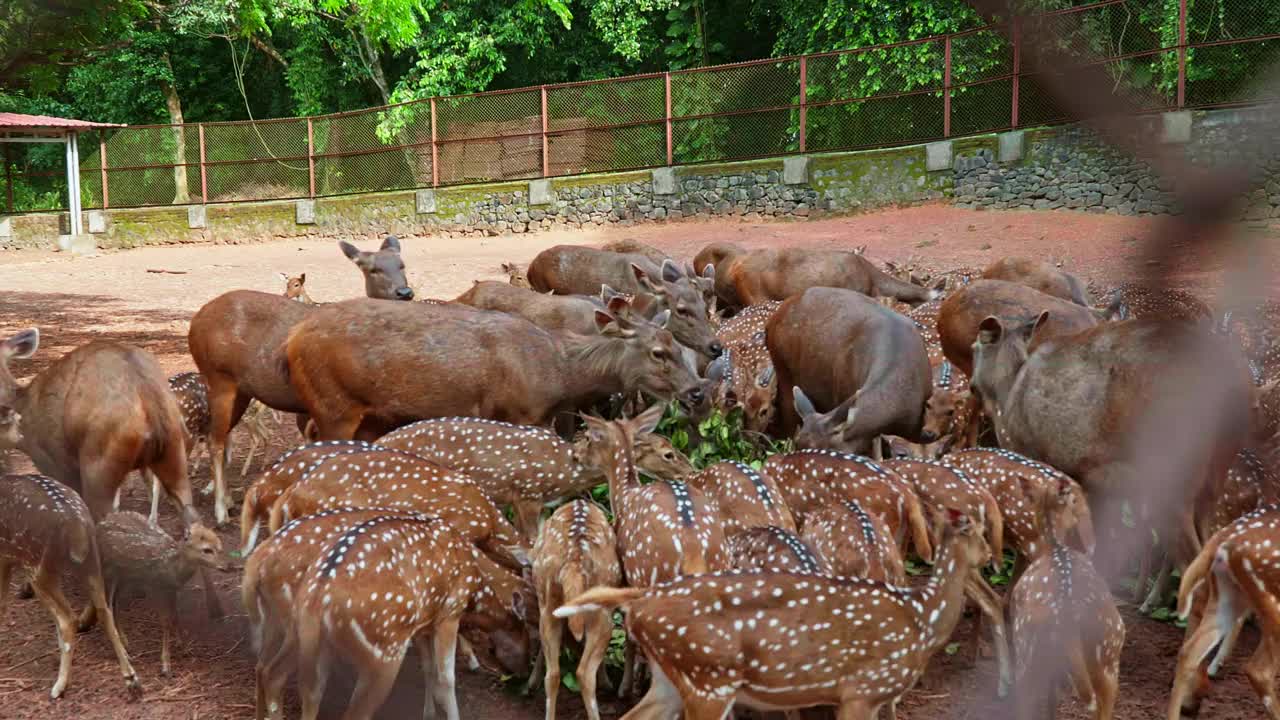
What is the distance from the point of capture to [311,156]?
2978 cm

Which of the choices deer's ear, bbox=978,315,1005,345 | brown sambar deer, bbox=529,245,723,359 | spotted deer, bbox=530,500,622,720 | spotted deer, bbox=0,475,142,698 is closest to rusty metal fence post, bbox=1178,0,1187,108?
spotted deer, bbox=530,500,622,720

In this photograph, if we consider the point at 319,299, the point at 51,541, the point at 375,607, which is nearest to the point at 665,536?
the point at 375,607

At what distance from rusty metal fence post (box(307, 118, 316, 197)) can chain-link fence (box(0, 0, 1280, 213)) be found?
0.04 m

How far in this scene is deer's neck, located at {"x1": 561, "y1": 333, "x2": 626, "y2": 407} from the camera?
802 centimetres

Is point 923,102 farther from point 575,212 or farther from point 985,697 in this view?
point 985,697

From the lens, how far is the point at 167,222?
1209 inches

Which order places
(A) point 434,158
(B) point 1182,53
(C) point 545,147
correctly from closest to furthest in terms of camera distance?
1. (B) point 1182,53
2. (C) point 545,147
3. (A) point 434,158

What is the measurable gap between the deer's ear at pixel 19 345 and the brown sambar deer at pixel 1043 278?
23.0 feet

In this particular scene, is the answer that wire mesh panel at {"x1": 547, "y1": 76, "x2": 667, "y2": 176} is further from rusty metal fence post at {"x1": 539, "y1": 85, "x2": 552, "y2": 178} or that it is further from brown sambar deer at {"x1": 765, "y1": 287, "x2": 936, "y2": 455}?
brown sambar deer at {"x1": 765, "y1": 287, "x2": 936, "y2": 455}

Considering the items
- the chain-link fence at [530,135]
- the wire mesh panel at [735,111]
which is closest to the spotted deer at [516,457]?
the chain-link fence at [530,135]

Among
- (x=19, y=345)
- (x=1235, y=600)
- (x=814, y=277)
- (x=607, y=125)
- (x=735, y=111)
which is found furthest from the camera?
(x=607, y=125)

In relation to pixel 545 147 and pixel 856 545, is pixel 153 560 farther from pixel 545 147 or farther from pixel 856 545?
pixel 545 147

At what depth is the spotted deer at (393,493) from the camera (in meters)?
5.77

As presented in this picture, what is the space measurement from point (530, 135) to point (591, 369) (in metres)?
20.8
